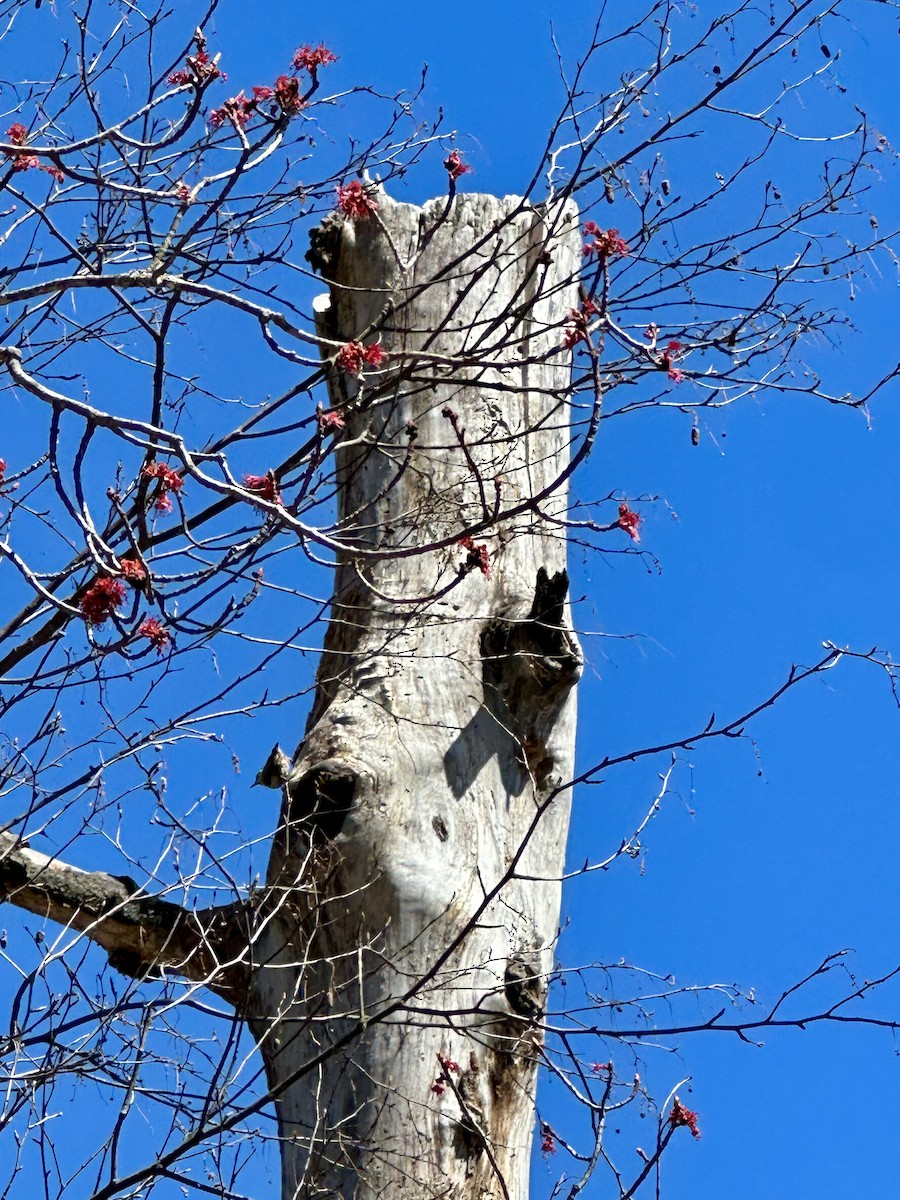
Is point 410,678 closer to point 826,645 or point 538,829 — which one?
point 538,829

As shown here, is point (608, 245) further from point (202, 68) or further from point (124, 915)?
point (124, 915)

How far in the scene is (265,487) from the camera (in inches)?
113

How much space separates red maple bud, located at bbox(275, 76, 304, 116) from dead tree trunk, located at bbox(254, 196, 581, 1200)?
472mm

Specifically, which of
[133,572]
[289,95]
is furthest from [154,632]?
[289,95]

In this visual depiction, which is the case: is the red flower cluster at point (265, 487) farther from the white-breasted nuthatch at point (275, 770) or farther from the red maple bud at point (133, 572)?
the white-breasted nuthatch at point (275, 770)

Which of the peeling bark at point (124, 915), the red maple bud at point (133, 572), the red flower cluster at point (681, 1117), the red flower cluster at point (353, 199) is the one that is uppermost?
the red flower cluster at point (353, 199)

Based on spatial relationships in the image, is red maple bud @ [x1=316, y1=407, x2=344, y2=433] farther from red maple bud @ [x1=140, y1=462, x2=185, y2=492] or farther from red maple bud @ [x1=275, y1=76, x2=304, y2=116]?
red maple bud @ [x1=275, y1=76, x2=304, y2=116]

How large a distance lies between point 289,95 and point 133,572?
1100mm

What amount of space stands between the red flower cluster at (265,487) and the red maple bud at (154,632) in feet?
1.05

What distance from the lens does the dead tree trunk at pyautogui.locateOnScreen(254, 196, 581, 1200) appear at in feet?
11.4

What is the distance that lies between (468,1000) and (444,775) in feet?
1.84

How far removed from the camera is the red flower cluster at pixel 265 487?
283cm

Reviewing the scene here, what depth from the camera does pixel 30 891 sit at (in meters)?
4.05

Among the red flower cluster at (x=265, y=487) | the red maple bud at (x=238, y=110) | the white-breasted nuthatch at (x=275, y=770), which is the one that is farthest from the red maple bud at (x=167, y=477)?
the white-breasted nuthatch at (x=275, y=770)
